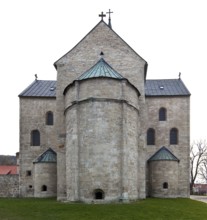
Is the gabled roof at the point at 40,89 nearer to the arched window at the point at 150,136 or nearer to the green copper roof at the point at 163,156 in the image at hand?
the arched window at the point at 150,136

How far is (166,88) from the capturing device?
42594mm

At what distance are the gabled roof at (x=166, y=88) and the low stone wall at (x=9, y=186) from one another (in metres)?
18.5

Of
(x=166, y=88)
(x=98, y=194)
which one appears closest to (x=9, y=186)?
(x=98, y=194)

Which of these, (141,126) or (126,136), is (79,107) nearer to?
(126,136)

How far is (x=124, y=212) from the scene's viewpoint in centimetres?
2220

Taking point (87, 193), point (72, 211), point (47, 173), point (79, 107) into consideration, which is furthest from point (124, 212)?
point (47, 173)

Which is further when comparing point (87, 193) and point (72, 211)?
point (87, 193)

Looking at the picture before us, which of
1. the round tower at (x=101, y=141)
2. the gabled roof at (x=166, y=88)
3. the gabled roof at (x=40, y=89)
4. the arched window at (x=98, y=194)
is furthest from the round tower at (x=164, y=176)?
the gabled roof at (x=40, y=89)

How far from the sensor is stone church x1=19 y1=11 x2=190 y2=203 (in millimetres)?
27281

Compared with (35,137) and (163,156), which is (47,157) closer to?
(35,137)

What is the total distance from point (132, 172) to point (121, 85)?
7249 mm

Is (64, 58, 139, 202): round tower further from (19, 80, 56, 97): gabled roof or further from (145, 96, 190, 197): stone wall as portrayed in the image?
(19, 80, 56, 97): gabled roof

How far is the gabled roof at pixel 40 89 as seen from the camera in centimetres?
4172

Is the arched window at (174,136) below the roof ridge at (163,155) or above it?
above
